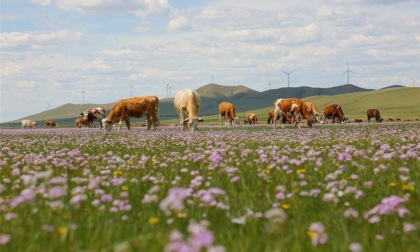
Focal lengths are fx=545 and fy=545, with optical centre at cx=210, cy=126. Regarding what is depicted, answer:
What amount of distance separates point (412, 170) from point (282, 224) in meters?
5.12

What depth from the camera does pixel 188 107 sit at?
122ft

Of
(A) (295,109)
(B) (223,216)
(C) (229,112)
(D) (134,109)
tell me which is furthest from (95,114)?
(B) (223,216)

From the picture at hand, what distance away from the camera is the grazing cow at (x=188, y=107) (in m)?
35.5

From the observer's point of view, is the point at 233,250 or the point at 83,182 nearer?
the point at 233,250

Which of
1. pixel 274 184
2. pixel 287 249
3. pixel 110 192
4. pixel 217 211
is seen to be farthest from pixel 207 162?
pixel 287 249

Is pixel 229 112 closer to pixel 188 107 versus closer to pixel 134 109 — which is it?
pixel 134 109

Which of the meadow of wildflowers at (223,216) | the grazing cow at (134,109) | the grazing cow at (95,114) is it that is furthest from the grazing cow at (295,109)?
the meadow of wildflowers at (223,216)

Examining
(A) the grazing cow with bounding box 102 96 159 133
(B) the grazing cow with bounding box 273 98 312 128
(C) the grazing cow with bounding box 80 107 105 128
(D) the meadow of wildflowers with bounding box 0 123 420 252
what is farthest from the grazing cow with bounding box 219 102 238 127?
(D) the meadow of wildflowers with bounding box 0 123 420 252

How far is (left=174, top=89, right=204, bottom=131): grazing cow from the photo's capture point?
116 feet

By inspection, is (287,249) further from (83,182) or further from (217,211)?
(83,182)

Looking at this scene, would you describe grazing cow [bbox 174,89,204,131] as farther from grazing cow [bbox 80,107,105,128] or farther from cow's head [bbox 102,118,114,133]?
grazing cow [bbox 80,107,105,128]

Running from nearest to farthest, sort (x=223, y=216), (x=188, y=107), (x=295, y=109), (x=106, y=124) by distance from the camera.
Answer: (x=223, y=216) < (x=188, y=107) < (x=106, y=124) < (x=295, y=109)

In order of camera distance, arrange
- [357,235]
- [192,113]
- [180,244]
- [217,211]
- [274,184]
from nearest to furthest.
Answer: [180,244] → [357,235] → [217,211] → [274,184] → [192,113]

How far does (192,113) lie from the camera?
36.3 metres
